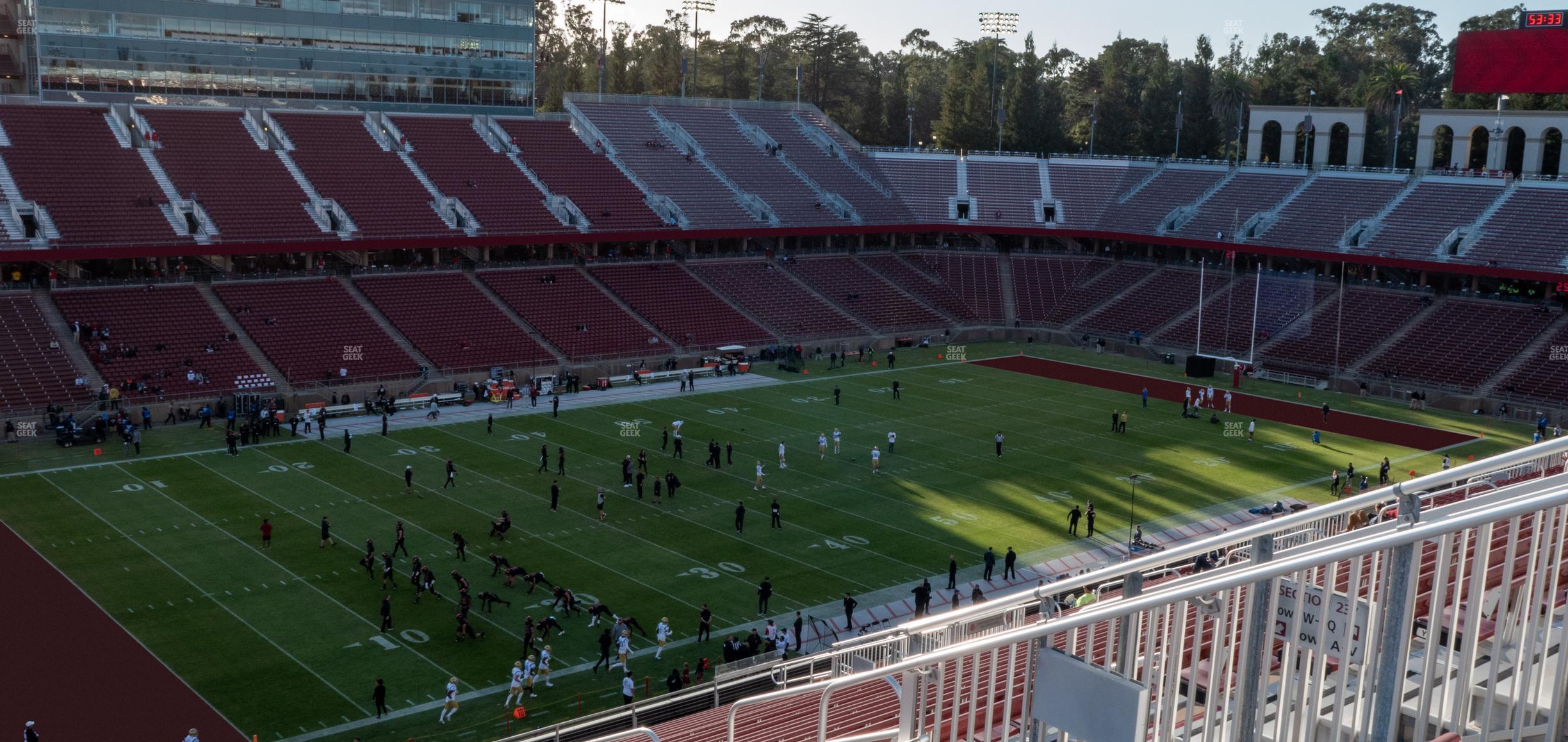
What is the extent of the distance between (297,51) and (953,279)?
3525 centimetres

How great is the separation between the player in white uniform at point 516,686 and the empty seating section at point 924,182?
52.9 meters

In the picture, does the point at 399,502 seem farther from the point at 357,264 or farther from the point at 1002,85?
the point at 1002,85

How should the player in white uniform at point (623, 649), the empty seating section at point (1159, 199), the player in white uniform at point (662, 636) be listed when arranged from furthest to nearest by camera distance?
the empty seating section at point (1159, 199), the player in white uniform at point (662, 636), the player in white uniform at point (623, 649)

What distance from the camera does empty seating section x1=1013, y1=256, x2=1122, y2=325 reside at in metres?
66.6

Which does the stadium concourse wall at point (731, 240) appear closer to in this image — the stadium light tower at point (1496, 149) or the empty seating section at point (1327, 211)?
the empty seating section at point (1327, 211)

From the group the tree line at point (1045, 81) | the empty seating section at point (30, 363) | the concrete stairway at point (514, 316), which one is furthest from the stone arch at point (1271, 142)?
the empty seating section at point (30, 363)

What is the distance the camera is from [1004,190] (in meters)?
75.4

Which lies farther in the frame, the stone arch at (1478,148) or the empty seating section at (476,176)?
the stone arch at (1478,148)

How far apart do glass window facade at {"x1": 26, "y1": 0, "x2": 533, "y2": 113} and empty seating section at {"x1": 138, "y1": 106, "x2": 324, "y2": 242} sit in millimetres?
2609

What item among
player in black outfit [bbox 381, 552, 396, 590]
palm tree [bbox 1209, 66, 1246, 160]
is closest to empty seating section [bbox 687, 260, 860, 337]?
player in black outfit [bbox 381, 552, 396, 590]

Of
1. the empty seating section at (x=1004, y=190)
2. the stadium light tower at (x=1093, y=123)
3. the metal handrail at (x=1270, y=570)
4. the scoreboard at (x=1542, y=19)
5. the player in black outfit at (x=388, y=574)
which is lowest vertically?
the player in black outfit at (x=388, y=574)

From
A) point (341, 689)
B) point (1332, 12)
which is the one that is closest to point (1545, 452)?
point (341, 689)

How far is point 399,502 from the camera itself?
109 feet

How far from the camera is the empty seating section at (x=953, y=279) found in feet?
219
